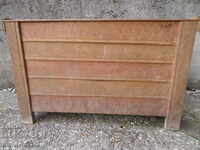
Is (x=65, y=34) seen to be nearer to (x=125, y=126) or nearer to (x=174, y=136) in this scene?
(x=125, y=126)

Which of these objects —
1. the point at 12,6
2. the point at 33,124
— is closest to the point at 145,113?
the point at 33,124

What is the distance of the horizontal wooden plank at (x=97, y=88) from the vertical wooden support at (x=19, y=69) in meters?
0.08

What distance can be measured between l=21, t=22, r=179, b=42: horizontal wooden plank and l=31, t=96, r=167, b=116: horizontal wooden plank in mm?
610

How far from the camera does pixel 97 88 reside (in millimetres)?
1562

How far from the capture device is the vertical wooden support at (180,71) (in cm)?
131

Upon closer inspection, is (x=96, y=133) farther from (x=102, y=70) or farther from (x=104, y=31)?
(x=104, y=31)

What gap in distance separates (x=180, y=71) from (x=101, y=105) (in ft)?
2.69

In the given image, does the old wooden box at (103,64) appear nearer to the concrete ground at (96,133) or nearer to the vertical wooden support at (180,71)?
the vertical wooden support at (180,71)

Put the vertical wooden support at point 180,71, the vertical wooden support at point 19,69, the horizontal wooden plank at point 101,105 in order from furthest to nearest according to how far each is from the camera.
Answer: the horizontal wooden plank at point 101,105, the vertical wooden support at point 19,69, the vertical wooden support at point 180,71

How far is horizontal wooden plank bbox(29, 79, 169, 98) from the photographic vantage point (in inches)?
59.7

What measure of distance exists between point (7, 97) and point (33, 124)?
927mm

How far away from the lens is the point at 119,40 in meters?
1.40

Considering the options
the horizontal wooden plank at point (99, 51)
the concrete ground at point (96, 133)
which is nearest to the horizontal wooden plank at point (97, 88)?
the horizontal wooden plank at point (99, 51)

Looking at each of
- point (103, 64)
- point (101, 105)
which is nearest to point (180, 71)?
point (103, 64)
